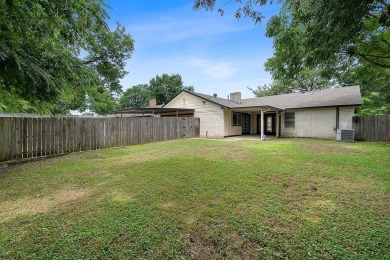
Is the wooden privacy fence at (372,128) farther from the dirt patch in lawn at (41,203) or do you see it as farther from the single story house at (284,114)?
the dirt patch in lawn at (41,203)

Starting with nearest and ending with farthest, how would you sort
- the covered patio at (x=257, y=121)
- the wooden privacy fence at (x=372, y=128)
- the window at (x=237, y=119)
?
the wooden privacy fence at (x=372, y=128)
the covered patio at (x=257, y=121)
the window at (x=237, y=119)

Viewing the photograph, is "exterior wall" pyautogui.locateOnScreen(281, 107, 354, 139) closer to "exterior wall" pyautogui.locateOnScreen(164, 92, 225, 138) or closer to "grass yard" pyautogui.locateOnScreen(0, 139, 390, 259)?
"exterior wall" pyautogui.locateOnScreen(164, 92, 225, 138)

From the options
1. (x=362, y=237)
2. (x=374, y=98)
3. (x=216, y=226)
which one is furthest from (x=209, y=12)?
(x=374, y=98)

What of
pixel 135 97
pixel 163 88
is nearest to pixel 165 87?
pixel 163 88

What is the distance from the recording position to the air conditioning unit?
12602 millimetres

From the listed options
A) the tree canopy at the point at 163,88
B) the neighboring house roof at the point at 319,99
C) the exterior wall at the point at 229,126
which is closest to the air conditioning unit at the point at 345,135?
the neighboring house roof at the point at 319,99

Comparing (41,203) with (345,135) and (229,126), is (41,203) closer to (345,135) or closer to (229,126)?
(229,126)

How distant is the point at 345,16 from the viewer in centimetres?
303

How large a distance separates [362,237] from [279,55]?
27.2 ft

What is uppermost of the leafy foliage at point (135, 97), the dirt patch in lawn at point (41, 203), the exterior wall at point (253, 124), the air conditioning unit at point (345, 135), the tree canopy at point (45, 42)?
the leafy foliage at point (135, 97)

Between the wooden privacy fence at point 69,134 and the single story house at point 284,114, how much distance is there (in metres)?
4.28

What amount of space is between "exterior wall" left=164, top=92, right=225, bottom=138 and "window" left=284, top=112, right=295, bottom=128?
5.19 meters

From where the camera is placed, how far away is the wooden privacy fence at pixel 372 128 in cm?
1205

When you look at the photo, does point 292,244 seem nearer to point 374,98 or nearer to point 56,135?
point 56,135
